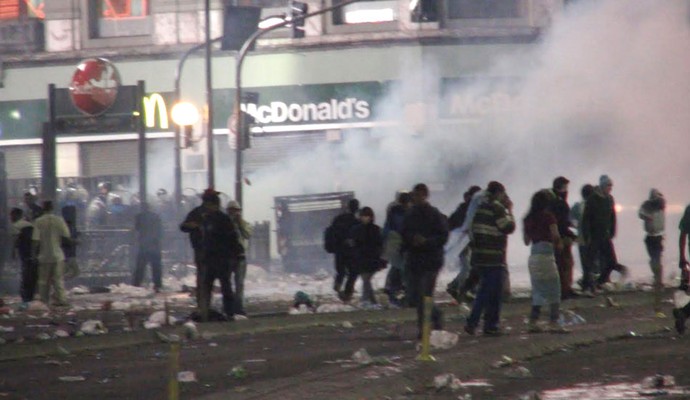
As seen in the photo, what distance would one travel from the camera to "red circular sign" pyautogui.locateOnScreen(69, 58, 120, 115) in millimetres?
23406

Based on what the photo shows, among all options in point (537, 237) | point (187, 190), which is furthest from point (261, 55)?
point (537, 237)

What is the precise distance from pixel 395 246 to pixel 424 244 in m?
4.29

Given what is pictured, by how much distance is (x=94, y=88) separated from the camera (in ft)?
77.8

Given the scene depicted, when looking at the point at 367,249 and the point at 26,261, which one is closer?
the point at 367,249

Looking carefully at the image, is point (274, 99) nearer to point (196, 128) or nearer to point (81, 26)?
point (196, 128)

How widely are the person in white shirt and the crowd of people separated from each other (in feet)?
12.0

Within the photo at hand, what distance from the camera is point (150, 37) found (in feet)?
112

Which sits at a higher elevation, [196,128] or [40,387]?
[196,128]

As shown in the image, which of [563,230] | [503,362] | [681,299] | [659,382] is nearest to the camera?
[659,382]

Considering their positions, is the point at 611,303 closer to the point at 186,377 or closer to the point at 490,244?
the point at 490,244

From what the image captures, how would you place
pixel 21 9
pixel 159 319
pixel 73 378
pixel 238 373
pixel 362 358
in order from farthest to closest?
pixel 21 9, pixel 159 319, pixel 362 358, pixel 73 378, pixel 238 373

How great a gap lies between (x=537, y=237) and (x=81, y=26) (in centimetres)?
2328

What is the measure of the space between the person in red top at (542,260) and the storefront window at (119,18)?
22.5 m

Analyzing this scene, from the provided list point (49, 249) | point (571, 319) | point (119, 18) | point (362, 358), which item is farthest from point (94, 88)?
point (362, 358)
